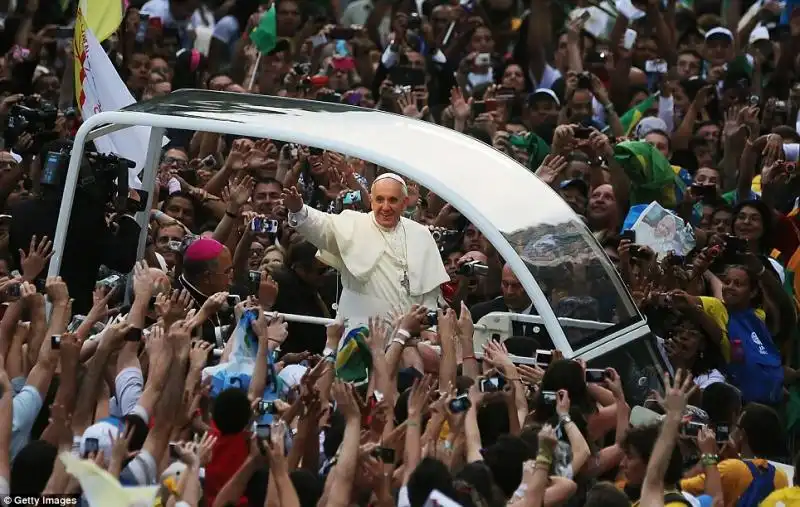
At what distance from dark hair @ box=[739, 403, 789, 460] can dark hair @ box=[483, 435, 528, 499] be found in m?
1.97

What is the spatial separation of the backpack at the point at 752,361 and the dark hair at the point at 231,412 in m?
4.83

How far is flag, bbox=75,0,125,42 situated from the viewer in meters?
13.1

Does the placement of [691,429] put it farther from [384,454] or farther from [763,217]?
[763,217]

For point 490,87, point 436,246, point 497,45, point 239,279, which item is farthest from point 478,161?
point 497,45

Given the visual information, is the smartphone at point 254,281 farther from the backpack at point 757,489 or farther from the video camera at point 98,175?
the backpack at point 757,489

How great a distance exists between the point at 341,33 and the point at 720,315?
655 cm

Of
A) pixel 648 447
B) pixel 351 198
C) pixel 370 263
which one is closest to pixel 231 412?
pixel 648 447

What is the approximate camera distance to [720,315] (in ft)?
39.4

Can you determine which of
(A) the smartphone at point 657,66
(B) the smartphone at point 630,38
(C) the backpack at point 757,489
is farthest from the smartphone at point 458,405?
(B) the smartphone at point 630,38

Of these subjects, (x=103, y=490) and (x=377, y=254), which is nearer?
(x=103, y=490)

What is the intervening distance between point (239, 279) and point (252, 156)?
1061 millimetres

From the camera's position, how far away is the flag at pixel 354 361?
9961 mm

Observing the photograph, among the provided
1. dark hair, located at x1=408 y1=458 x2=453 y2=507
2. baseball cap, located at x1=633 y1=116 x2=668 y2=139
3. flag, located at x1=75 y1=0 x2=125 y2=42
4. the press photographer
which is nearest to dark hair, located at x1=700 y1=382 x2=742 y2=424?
dark hair, located at x1=408 y1=458 x2=453 y2=507

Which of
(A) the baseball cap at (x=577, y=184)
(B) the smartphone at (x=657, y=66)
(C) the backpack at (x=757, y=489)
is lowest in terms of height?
(C) the backpack at (x=757, y=489)
